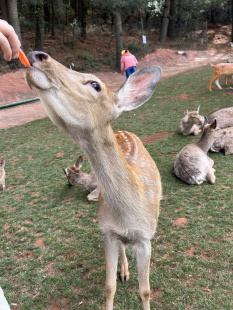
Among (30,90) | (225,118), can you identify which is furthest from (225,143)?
(30,90)

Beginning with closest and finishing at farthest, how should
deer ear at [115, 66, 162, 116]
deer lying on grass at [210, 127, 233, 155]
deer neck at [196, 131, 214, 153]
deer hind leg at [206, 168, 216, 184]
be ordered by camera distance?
deer ear at [115, 66, 162, 116] < deer hind leg at [206, 168, 216, 184] < deer neck at [196, 131, 214, 153] < deer lying on grass at [210, 127, 233, 155]

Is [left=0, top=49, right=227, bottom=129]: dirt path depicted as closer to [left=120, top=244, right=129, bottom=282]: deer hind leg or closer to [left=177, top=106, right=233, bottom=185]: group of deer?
[left=177, top=106, right=233, bottom=185]: group of deer

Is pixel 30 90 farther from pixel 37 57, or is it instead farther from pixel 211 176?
pixel 37 57

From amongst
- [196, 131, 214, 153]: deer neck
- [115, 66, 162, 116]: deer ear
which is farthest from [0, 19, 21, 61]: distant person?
[196, 131, 214, 153]: deer neck

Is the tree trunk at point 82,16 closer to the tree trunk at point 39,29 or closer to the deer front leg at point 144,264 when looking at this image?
the tree trunk at point 39,29

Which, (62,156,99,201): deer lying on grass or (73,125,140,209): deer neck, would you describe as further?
(62,156,99,201): deer lying on grass

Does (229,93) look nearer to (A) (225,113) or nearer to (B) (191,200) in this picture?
(A) (225,113)

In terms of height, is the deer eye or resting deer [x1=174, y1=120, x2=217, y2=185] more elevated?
the deer eye

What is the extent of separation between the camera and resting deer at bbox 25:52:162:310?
1.47 metres

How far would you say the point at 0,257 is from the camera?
327 cm

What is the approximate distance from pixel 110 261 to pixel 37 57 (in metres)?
1.73

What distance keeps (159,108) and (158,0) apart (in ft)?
71.0

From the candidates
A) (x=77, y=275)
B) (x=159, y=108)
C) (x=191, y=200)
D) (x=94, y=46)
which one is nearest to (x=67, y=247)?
(x=77, y=275)

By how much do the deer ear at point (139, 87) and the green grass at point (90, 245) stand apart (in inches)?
74.0
